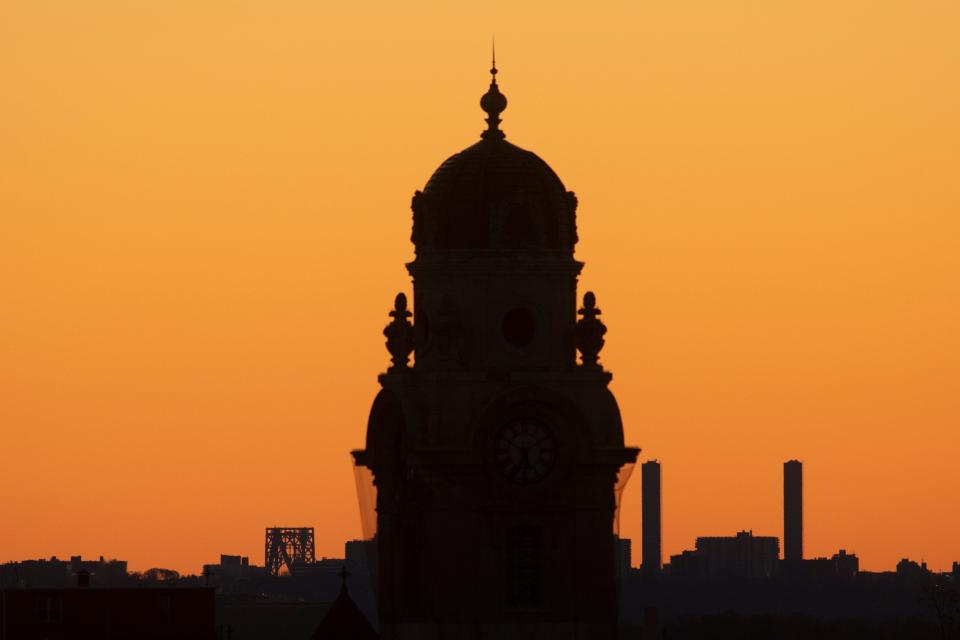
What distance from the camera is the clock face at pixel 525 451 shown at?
161625 millimetres

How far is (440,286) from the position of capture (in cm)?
16162

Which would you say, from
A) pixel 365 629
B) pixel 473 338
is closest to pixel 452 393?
pixel 473 338

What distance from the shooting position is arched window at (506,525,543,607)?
531ft

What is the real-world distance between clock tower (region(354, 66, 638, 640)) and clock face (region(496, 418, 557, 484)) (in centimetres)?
3

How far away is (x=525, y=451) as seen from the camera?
6373 inches

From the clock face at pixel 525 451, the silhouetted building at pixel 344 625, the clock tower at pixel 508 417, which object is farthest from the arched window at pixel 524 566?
the silhouetted building at pixel 344 625

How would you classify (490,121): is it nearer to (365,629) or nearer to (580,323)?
(580,323)

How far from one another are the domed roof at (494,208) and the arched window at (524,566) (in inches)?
381

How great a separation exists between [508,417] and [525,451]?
1391mm

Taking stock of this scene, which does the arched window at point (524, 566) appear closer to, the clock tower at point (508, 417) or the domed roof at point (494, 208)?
the clock tower at point (508, 417)

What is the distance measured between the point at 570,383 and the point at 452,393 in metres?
4.03

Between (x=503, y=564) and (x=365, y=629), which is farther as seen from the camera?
(x=365, y=629)

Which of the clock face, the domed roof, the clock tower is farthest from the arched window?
the domed roof

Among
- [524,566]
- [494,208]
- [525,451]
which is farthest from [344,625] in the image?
[494,208]
